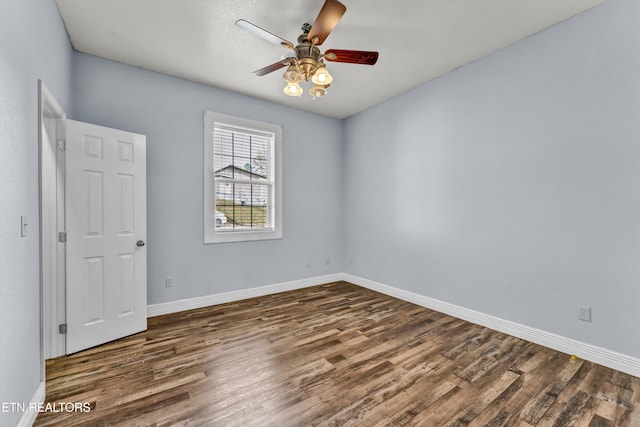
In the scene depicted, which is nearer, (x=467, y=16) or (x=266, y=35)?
(x=266, y=35)

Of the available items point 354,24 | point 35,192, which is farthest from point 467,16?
point 35,192

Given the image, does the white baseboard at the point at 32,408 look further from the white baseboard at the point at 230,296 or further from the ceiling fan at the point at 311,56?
the ceiling fan at the point at 311,56

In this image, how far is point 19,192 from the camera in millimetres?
1501

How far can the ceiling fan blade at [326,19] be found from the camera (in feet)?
5.62

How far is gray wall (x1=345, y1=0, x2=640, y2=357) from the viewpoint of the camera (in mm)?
2146

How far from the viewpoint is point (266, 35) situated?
6.65 ft

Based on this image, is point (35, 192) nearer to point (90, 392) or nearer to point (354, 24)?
point (90, 392)

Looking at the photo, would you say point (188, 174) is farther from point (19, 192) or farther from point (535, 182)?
point (535, 182)

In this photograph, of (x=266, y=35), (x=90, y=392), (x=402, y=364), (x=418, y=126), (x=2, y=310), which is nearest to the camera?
(x=2, y=310)

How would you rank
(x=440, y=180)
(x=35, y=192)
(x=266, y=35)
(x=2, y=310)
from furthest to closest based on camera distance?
(x=440, y=180) < (x=266, y=35) < (x=35, y=192) < (x=2, y=310)

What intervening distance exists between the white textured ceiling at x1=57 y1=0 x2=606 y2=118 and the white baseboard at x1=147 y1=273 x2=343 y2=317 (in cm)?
282

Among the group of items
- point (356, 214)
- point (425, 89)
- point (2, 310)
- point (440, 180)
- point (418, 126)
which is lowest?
point (2, 310)

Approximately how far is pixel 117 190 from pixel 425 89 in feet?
12.4

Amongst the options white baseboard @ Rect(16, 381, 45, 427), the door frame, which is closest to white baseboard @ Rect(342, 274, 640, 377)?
white baseboard @ Rect(16, 381, 45, 427)
